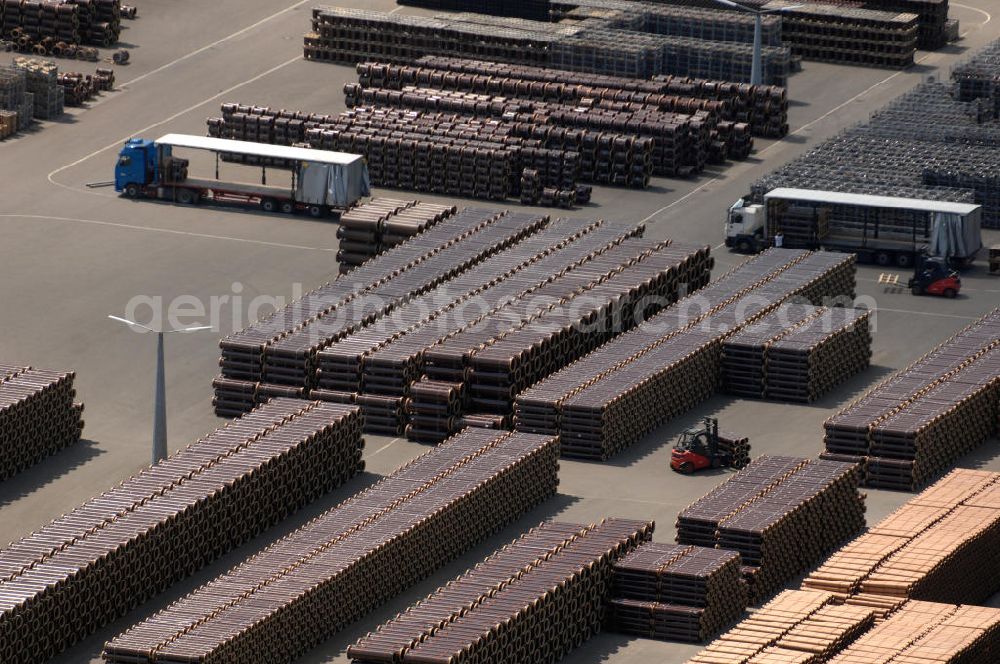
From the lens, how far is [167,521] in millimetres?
92250

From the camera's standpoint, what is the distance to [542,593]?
8694 cm

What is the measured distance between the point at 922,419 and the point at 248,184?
43.0 m

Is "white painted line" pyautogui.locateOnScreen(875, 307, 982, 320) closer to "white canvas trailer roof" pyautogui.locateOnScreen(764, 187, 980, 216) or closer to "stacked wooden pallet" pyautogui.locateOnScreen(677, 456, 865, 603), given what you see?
"white canvas trailer roof" pyautogui.locateOnScreen(764, 187, 980, 216)

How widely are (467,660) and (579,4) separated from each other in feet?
265

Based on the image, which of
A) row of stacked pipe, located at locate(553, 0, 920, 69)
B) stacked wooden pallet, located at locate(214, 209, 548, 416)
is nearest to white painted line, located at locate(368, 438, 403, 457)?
stacked wooden pallet, located at locate(214, 209, 548, 416)

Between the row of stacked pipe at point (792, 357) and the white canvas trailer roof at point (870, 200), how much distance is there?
14.3 m

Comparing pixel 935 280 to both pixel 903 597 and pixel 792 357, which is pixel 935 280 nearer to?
pixel 792 357

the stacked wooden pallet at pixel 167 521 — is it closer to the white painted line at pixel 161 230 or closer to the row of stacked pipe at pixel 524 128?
the white painted line at pixel 161 230

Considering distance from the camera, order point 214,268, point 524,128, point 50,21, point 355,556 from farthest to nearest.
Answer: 1. point 50,21
2. point 524,128
3. point 214,268
4. point 355,556

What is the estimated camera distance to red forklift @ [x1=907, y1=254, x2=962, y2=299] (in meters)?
121

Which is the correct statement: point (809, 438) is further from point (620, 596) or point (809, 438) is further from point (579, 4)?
point (579, 4)

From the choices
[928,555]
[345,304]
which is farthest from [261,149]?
[928,555]

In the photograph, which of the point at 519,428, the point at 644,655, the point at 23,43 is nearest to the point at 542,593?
the point at 644,655

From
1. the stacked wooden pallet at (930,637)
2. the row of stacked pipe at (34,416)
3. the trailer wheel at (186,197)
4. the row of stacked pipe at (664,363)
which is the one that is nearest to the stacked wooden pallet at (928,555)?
the stacked wooden pallet at (930,637)
